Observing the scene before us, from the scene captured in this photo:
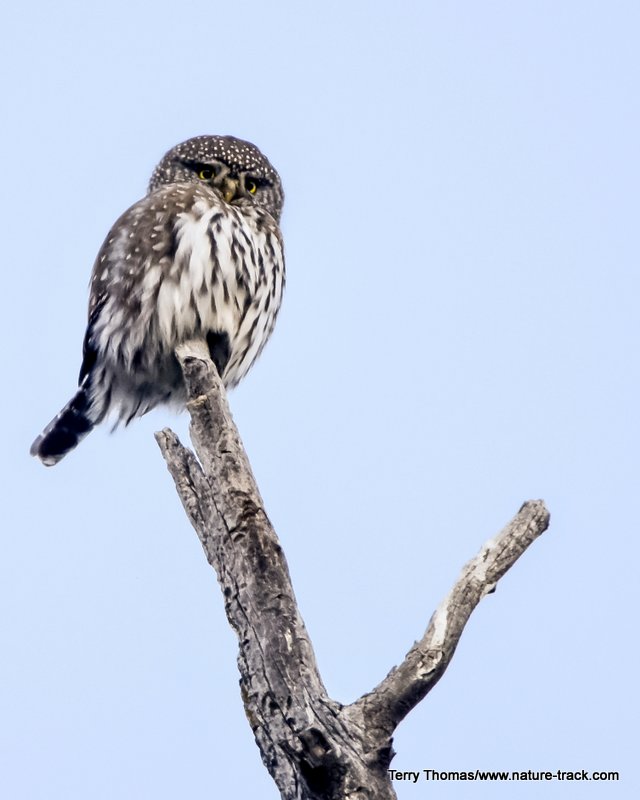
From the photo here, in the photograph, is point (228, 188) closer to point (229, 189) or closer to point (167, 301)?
point (229, 189)

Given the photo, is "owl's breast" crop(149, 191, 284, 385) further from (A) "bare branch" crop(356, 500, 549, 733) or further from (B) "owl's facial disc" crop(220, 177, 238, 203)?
(A) "bare branch" crop(356, 500, 549, 733)

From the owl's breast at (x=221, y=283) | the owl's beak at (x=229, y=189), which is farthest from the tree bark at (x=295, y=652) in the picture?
the owl's beak at (x=229, y=189)

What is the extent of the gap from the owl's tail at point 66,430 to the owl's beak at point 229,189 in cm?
118

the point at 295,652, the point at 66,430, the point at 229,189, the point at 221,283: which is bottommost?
the point at 295,652

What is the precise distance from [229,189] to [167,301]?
101 cm

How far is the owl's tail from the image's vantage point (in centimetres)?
538

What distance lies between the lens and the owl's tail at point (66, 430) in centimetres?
538

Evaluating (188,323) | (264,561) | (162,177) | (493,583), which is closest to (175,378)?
(188,323)

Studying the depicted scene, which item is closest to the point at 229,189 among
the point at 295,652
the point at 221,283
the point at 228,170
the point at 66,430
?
the point at 228,170

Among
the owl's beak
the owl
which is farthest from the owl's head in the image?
the owl

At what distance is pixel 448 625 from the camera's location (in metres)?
3.21

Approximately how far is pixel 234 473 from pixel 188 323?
152 cm

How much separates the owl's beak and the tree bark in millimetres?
2325

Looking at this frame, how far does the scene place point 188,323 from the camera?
5.05 meters
